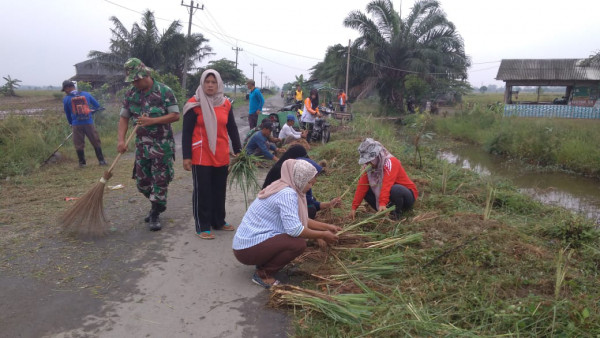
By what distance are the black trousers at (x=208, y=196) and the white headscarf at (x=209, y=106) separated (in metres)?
0.26

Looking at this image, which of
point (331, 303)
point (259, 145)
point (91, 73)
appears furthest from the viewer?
point (91, 73)

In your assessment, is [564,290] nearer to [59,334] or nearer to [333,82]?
[59,334]

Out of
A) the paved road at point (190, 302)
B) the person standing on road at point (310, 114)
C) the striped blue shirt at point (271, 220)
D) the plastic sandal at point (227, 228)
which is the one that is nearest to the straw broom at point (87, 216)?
the paved road at point (190, 302)

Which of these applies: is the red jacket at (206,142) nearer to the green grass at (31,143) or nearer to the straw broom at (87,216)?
the straw broom at (87,216)

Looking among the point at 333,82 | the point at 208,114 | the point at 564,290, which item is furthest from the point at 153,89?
the point at 333,82

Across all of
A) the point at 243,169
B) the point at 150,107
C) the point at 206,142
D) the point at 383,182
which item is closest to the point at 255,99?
the point at 243,169

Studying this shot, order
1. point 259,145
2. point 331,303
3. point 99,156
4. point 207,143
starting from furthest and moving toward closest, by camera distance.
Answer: point 99,156 → point 259,145 → point 207,143 → point 331,303

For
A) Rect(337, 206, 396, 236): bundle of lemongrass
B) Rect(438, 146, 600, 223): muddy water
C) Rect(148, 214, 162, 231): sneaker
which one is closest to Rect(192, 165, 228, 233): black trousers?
Rect(148, 214, 162, 231): sneaker

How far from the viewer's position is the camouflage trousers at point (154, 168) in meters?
4.10

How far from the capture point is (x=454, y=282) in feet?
9.57

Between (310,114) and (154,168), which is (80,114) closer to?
(154,168)

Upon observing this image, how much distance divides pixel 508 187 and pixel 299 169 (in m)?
5.44

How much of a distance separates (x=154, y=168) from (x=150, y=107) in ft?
2.03

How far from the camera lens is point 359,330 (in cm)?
242
